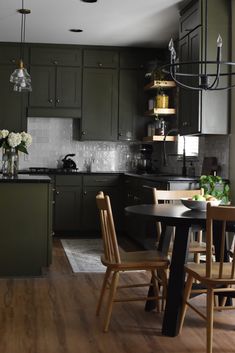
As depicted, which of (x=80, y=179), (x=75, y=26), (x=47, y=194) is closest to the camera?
(x=47, y=194)

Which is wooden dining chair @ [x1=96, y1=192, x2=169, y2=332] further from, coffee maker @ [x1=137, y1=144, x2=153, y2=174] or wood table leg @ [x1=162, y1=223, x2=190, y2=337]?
coffee maker @ [x1=137, y1=144, x2=153, y2=174]

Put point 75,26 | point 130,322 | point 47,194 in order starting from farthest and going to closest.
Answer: point 75,26, point 47,194, point 130,322

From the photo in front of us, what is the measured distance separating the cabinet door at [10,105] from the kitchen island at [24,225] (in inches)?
107

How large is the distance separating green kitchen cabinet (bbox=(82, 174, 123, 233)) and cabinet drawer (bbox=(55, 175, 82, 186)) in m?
0.09

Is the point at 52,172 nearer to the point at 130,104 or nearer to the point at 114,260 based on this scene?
the point at 130,104

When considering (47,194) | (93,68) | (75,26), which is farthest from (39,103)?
(47,194)

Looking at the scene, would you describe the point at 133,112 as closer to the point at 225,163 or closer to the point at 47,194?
the point at 225,163

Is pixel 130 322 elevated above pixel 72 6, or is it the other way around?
pixel 72 6

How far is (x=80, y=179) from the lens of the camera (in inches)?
288

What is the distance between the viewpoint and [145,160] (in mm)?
7762

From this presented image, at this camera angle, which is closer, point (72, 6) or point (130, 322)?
point (130, 322)

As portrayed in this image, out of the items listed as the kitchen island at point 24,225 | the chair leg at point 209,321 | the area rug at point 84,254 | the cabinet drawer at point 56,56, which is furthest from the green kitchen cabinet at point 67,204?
the chair leg at point 209,321

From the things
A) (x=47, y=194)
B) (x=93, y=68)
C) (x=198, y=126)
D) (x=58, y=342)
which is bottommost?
(x=58, y=342)

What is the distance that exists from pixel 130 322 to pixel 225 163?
2.30 meters
